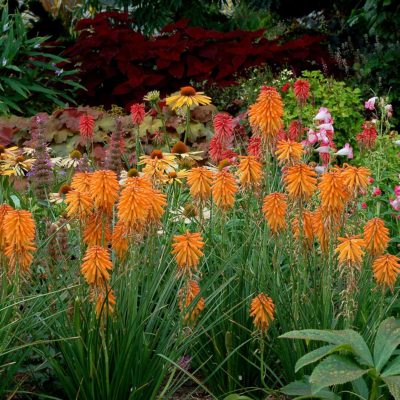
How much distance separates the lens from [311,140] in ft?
14.2

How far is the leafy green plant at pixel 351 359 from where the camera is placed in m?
2.61

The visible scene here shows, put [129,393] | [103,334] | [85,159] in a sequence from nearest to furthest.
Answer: [103,334]
[129,393]
[85,159]

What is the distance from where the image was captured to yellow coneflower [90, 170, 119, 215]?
2828mm

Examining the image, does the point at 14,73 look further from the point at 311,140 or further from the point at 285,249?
the point at 285,249

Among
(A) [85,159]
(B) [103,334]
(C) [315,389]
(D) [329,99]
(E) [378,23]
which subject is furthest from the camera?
(E) [378,23]

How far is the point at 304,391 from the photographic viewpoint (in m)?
2.94

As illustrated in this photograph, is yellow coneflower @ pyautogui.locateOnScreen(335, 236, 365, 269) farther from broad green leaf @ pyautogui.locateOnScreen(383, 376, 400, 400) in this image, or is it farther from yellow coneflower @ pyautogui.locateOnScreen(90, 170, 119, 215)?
yellow coneflower @ pyautogui.locateOnScreen(90, 170, 119, 215)

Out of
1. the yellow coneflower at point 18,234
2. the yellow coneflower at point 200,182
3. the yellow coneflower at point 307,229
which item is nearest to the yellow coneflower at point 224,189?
the yellow coneflower at point 200,182

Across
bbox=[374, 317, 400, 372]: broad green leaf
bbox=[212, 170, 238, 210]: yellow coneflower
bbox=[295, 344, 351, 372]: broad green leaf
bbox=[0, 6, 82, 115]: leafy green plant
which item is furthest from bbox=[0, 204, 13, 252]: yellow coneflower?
bbox=[0, 6, 82, 115]: leafy green plant

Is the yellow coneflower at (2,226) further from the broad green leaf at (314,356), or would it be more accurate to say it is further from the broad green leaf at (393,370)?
the broad green leaf at (393,370)

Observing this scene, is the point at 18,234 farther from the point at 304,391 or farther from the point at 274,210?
the point at 304,391

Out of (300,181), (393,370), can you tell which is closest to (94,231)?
(300,181)

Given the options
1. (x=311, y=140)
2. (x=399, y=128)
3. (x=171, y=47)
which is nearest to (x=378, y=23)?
(x=399, y=128)

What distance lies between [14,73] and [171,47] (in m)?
1.62
